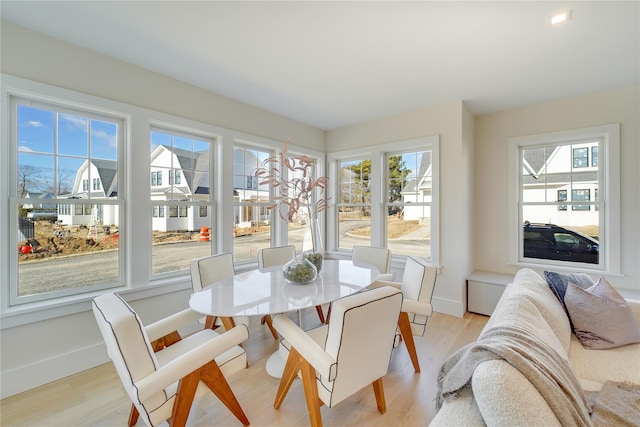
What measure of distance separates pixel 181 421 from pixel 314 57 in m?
2.67

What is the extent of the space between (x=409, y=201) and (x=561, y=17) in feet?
7.80

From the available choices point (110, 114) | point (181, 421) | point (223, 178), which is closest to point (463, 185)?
point (223, 178)

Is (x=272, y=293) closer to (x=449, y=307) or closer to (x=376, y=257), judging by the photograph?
(x=376, y=257)

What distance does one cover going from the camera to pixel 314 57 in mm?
2326

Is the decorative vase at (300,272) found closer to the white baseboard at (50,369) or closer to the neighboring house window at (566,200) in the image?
the white baseboard at (50,369)

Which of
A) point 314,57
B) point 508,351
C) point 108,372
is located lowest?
point 108,372

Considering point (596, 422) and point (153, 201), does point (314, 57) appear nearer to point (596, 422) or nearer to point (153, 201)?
point (153, 201)

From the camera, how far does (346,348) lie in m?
1.35

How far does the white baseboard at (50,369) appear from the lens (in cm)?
189

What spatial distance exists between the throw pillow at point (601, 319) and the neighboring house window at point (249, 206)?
3.08 metres

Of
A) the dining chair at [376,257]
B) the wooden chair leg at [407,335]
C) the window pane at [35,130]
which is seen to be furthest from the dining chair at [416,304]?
the window pane at [35,130]

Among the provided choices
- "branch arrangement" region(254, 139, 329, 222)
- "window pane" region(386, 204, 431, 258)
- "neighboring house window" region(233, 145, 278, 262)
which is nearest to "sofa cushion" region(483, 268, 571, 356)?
"branch arrangement" region(254, 139, 329, 222)

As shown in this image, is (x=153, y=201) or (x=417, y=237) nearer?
(x=153, y=201)

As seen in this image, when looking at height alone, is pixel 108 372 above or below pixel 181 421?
below
